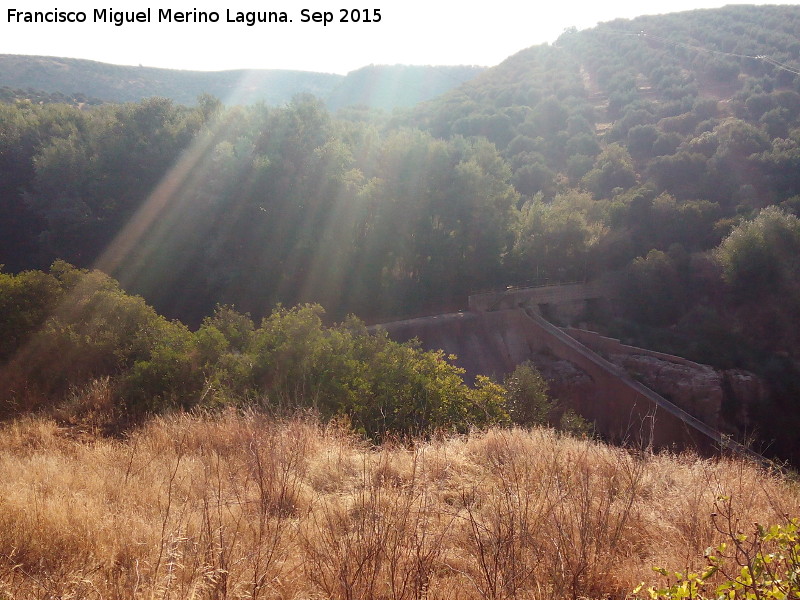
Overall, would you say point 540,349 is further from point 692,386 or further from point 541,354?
point 692,386

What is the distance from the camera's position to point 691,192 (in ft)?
94.8

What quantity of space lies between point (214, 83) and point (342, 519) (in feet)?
199

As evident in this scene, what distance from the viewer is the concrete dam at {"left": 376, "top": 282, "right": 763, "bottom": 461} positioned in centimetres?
1795

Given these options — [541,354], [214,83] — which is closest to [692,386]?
[541,354]

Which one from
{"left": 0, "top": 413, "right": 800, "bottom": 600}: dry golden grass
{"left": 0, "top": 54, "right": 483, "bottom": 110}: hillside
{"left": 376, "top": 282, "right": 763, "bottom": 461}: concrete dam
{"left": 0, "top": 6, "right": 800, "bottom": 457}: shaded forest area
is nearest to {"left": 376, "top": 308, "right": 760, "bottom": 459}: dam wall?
{"left": 376, "top": 282, "right": 763, "bottom": 461}: concrete dam

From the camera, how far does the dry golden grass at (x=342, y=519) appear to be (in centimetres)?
259

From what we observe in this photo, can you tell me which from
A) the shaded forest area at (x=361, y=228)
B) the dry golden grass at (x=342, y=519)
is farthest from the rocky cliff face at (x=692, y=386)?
the dry golden grass at (x=342, y=519)

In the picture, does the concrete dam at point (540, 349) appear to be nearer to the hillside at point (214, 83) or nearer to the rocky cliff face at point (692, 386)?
the rocky cliff face at point (692, 386)

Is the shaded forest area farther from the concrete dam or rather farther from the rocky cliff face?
the concrete dam

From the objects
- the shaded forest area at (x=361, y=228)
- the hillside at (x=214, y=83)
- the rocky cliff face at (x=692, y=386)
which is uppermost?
the hillside at (x=214, y=83)

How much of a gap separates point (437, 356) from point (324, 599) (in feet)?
25.0

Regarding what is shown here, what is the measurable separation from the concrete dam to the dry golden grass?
13.8 metres

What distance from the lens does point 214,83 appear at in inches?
2217

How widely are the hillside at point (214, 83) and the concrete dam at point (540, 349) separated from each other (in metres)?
29.7
